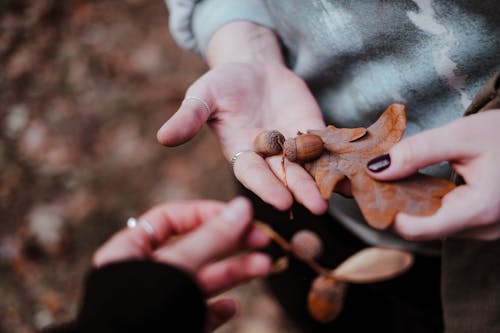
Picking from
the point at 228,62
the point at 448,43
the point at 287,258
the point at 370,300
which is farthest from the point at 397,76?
the point at 370,300

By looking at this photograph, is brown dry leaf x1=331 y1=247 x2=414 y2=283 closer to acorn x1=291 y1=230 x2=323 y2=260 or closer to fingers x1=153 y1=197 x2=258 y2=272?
acorn x1=291 y1=230 x2=323 y2=260

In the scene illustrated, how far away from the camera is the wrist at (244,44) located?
3.81 ft

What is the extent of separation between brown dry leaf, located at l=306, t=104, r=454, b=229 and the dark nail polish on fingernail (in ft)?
0.09

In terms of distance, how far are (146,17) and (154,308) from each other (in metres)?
2.49

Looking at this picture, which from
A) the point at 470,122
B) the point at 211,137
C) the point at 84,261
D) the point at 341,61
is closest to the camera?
the point at 470,122

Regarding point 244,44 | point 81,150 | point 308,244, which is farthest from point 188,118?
point 81,150

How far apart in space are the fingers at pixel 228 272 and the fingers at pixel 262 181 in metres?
0.24

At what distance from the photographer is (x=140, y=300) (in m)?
0.74

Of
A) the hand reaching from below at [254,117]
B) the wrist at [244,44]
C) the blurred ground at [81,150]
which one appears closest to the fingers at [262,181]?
the hand reaching from below at [254,117]

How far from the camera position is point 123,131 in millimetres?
2543

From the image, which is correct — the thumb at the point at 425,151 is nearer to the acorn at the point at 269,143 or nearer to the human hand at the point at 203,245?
the acorn at the point at 269,143

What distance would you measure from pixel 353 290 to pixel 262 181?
913 millimetres

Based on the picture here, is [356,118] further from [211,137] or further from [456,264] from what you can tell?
[211,137]

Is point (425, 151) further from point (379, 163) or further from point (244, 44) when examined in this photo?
point (244, 44)
